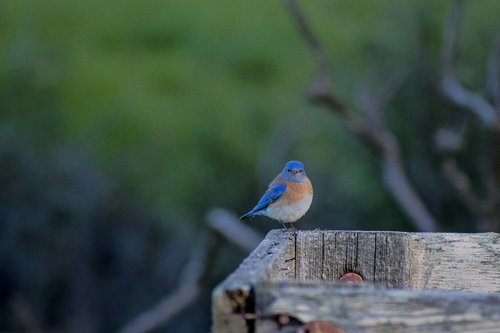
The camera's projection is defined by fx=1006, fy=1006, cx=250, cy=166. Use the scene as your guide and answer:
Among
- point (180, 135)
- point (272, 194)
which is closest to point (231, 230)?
point (180, 135)

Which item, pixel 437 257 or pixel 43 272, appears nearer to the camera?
pixel 437 257

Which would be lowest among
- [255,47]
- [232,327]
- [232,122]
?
[232,327]

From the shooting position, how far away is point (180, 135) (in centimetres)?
1041

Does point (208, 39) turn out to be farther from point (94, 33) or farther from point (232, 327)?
point (232, 327)

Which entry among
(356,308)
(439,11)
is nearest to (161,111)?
(439,11)

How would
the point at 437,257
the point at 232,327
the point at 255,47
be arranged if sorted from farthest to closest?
the point at 255,47
the point at 437,257
the point at 232,327

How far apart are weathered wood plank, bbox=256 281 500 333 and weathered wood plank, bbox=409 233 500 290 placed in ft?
3.77

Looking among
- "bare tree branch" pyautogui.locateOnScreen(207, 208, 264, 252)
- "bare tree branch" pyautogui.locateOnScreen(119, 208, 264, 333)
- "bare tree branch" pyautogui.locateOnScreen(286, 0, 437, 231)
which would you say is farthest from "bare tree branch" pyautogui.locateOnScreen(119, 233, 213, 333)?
"bare tree branch" pyautogui.locateOnScreen(286, 0, 437, 231)

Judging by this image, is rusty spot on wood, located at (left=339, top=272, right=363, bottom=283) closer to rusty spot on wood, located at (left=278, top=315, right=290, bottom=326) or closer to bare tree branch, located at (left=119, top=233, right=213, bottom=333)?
rusty spot on wood, located at (left=278, top=315, right=290, bottom=326)

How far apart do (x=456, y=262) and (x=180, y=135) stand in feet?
24.6

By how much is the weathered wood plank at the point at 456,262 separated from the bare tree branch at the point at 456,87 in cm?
551

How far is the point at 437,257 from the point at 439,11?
7.81 meters

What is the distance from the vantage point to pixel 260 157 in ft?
33.2

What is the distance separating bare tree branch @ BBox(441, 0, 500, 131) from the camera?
8492 millimetres
